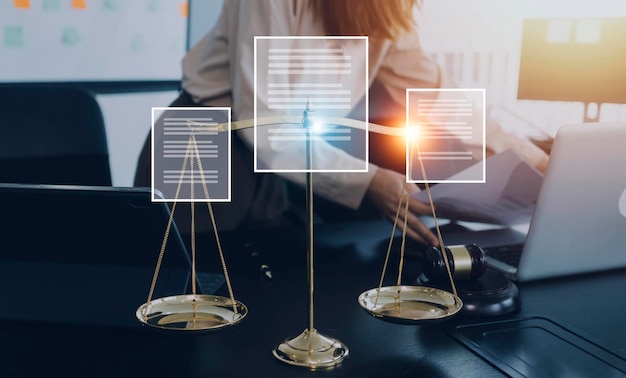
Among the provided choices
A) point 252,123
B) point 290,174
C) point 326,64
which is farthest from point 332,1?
point 252,123

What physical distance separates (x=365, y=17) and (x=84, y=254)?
99cm

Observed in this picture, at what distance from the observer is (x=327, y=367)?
797mm

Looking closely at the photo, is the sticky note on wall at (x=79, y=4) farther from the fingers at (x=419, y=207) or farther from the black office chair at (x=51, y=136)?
the fingers at (x=419, y=207)

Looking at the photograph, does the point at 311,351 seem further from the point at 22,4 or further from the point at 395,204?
the point at 22,4

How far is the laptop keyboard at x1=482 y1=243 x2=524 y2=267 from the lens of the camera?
3.91 ft

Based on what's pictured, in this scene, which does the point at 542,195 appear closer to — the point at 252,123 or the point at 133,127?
the point at 252,123

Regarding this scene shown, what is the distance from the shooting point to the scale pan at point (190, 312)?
80cm

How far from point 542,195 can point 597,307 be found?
177mm

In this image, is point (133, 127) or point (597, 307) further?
point (133, 127)

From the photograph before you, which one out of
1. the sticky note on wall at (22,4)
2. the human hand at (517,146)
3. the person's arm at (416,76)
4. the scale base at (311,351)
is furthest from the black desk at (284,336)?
the sticky note on wall at (22,4)

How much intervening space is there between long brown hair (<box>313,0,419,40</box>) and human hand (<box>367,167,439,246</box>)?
0.39 meters

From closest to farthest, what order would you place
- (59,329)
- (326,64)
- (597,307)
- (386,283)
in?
(59,329) → (597,307) → (386,283) → (326,64)

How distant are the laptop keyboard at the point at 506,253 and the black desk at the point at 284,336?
10 centimetres

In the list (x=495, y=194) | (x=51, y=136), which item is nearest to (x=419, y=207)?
(x=495, y=194)
